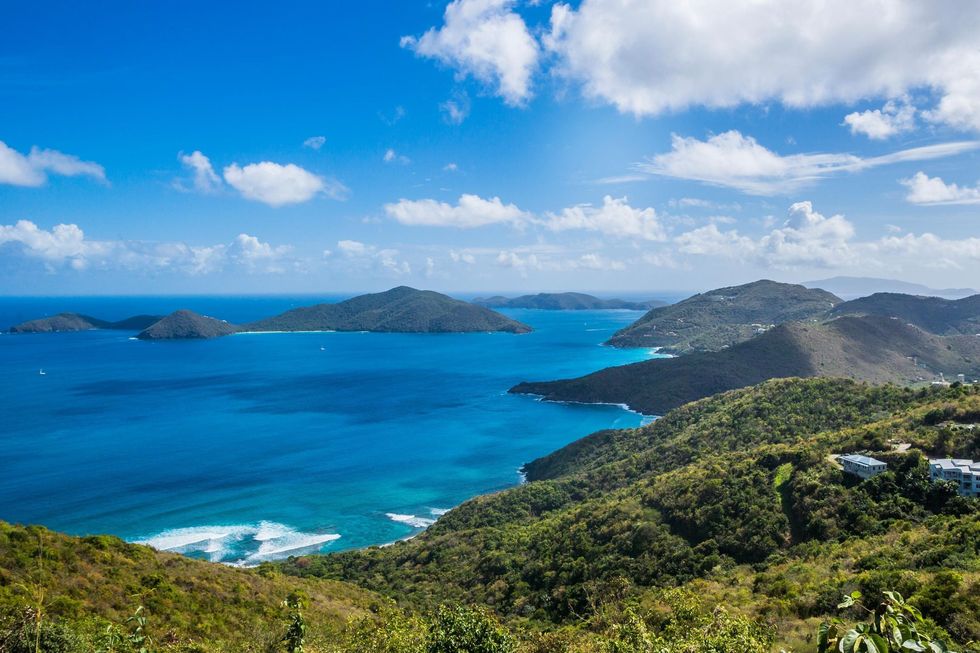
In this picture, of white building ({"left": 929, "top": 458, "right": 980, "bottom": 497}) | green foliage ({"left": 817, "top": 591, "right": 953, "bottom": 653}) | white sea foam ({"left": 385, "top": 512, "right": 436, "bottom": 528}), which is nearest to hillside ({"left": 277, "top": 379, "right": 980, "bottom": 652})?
white building ({"left": 929, "top": 458, "right": 980, "bottom": 497})

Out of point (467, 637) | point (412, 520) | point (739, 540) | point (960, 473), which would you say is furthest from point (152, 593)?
point (960, 473)

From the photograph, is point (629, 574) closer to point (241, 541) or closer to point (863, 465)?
point (863, 465)

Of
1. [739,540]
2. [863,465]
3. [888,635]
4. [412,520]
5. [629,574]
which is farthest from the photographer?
[412,520]

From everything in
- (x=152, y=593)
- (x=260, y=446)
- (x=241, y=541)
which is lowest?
(x=241, y=541)

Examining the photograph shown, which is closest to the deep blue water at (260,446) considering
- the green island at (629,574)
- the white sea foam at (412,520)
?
the white sea foam at (412,520)

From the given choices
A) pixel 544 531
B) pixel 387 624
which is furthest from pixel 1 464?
pixel 387 624

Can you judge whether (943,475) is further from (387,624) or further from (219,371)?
(219,371)
